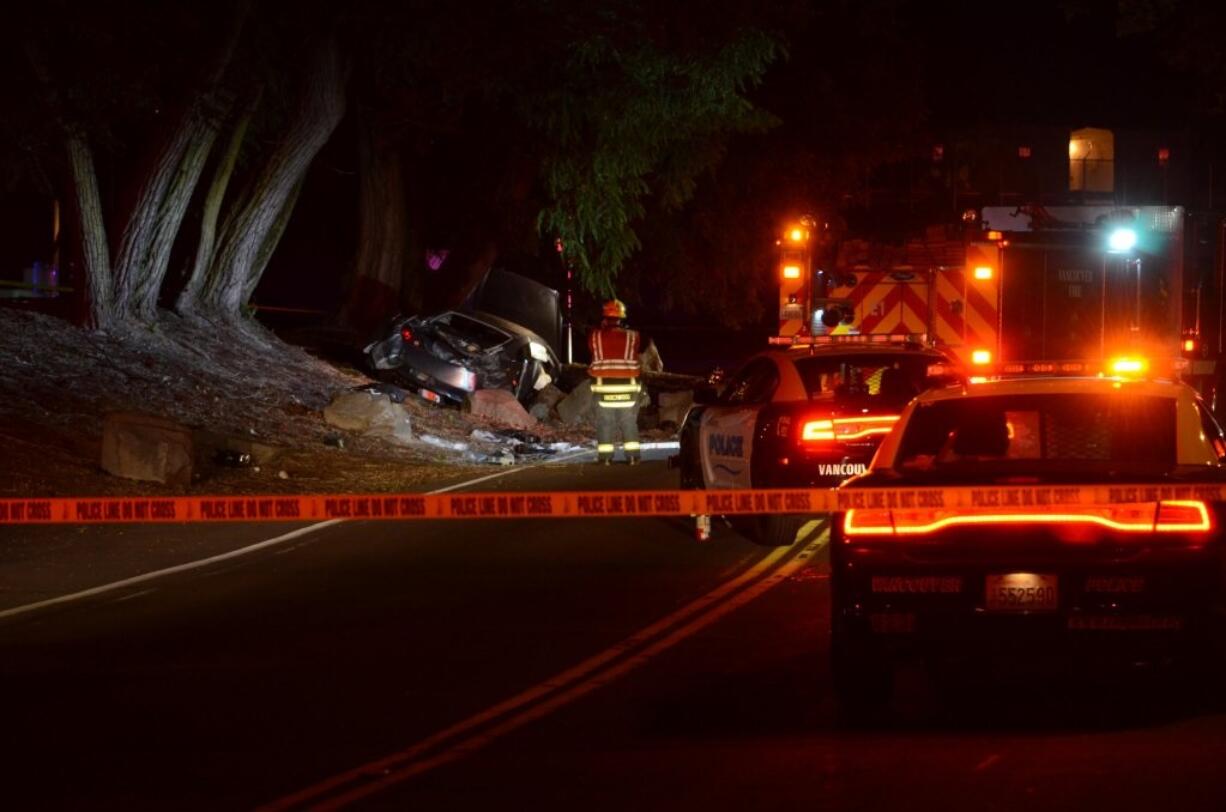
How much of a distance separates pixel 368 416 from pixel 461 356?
4.83m

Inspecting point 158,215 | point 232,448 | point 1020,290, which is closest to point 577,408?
point 158,215

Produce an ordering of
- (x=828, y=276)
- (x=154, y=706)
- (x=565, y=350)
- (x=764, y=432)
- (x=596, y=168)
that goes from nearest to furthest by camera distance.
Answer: (x=154, y=706) < (x=764, y=432) < (x=828, y=276) < (x=596, y=168) < (x=565, y=350)

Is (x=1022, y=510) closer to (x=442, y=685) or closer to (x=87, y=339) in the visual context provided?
(x=442, y=685)

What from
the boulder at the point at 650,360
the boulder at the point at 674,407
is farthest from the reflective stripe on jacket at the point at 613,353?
the boulder at the point at 650,360

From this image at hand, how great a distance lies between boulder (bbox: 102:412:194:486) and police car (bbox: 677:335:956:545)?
5.60m

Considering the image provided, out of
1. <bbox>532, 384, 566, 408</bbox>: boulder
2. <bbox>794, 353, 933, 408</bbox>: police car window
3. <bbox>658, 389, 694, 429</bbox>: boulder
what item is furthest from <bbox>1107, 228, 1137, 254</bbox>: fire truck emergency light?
<bbox>532, 384, 566, 408</bbox>: boulder

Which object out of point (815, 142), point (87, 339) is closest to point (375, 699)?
point (87, 339)

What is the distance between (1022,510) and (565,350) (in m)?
35.8

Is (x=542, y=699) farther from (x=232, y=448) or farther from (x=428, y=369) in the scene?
(x=428, y=369)

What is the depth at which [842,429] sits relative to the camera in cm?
1505

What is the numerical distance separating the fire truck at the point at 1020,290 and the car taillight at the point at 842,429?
5652 millimetres

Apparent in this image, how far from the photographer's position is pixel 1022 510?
8.76 meters

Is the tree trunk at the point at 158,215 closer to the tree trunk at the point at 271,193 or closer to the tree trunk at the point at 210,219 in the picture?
the tree trunk at the point at 210,219

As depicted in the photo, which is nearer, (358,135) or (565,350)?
(358,135)
